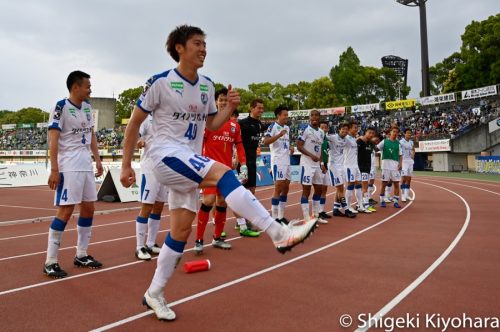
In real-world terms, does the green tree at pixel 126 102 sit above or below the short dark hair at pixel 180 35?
above

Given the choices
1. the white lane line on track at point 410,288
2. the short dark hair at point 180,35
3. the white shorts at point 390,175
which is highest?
the short dark hair at point 180,35

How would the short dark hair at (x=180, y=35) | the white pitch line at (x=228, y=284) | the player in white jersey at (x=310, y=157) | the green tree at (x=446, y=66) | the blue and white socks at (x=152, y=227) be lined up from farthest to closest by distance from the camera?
1. the green tree at (x=446, y=66)
2. the player in white jersey at (x=310, y=157)
3. the blue and white socks at (x=152, y=227)
4. the short dark hair at (x=180, y=35)
5. the white pitch line at (x=228, y=284)

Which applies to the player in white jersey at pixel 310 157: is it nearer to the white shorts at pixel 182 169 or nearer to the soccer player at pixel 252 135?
the soccer player at pixel 252 135

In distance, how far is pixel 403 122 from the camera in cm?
4419

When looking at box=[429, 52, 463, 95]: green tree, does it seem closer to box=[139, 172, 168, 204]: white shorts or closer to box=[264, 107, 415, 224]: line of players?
box=[264, 107, 415, 224]: line of players

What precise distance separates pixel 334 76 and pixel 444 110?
26.1 metres

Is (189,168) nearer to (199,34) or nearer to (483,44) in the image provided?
(199,34)

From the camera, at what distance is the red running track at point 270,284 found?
3.02 meters

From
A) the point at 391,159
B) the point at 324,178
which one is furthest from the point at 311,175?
the point at 391,159

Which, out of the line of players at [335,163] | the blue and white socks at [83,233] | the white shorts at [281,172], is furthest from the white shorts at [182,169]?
the white shorts at [281,172]

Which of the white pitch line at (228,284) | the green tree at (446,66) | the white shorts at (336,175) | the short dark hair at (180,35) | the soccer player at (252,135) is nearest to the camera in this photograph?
the white pitch line at (228,284)

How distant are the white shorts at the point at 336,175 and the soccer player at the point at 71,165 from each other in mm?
5973

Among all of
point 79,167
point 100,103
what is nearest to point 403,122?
point 79,167

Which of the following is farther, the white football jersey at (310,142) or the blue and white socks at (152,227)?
the white football jersey at (310,142)
